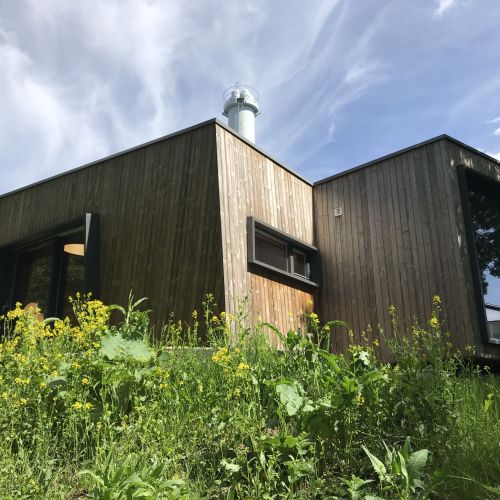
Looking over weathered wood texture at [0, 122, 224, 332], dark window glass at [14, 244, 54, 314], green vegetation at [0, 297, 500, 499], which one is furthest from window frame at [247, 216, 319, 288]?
green vegetation at [0, 297, 500, 499]

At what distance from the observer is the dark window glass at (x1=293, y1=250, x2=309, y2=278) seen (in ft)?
27.9

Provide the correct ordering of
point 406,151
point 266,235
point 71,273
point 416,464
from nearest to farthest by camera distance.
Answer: point 416,464
point 266,235
point 406,151
point 71,273

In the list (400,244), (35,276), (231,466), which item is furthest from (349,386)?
(35,276)

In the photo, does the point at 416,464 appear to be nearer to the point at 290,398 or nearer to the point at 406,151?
the point at 290,398

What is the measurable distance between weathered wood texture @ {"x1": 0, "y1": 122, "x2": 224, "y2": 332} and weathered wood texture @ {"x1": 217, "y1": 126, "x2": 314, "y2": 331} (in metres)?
0.16

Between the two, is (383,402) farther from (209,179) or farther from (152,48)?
(152,48)

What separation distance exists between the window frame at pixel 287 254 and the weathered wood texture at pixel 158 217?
0.61 metres

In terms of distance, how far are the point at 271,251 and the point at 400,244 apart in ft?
6.11

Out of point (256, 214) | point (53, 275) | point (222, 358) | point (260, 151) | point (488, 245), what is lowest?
point (222, 358)

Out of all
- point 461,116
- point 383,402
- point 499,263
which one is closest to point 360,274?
point 499,263

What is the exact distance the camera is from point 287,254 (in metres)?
8.23

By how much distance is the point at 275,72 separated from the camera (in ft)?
27.6

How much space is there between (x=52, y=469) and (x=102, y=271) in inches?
222

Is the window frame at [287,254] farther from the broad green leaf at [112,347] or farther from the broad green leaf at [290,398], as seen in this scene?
the broad green leaf at [290,398]
